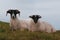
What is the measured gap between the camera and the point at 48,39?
525 inches

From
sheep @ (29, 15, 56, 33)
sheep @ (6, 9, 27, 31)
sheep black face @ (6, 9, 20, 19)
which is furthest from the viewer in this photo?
sheep @ (6, 9, 27, 31)

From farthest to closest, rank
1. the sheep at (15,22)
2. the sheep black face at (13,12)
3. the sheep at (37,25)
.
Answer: the sheep at (15,22), the sheep black face at (13,12), the sheep at (37,25)

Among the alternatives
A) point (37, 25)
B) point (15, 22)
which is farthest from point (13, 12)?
point (37, 25)

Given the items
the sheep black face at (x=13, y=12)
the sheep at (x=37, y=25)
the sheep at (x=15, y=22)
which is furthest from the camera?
the sheep at (x=15, y=22)

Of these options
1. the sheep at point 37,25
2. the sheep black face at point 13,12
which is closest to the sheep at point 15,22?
the sheep black face at point 13,12

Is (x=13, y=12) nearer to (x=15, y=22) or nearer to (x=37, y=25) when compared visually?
(x=15, y=22)

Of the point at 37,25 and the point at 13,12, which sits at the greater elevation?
the point at 13,12

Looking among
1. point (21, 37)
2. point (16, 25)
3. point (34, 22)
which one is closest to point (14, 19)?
point (16, 25)

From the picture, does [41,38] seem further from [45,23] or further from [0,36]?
[45,23]

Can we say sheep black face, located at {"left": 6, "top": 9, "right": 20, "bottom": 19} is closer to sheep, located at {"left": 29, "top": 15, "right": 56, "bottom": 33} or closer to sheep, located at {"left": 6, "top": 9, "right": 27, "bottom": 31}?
sheep, located at {"left": 6, "top": 9, "right": 27, "bottom": 31}

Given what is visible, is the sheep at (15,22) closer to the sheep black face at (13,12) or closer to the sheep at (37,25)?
the sheep black face at (13,12)

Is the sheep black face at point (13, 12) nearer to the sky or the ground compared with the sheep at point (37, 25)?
nearer to the sky

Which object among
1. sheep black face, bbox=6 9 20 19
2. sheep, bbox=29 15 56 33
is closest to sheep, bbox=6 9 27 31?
sheep black face, bbox=6 9 20 19

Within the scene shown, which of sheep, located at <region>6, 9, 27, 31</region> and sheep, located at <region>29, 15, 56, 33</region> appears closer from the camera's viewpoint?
sheep, located at <region>29, 15, 56, 33</region>
